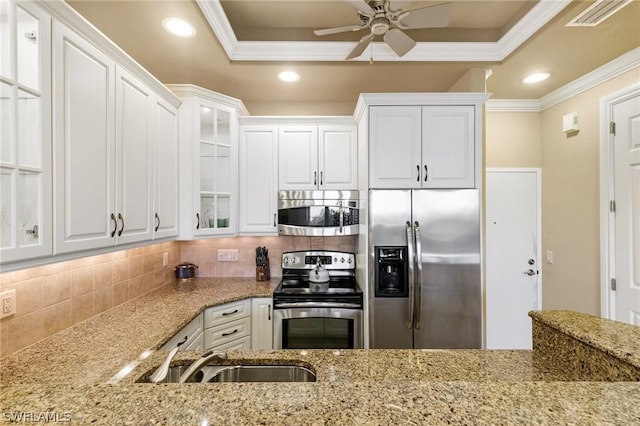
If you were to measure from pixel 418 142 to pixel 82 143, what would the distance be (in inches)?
84.7

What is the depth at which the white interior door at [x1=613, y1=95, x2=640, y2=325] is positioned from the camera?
224 cm

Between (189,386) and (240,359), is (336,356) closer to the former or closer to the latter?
(240,359)

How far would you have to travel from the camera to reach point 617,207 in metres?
2.36

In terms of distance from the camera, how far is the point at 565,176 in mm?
2840

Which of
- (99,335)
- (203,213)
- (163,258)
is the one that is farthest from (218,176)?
(99,335)

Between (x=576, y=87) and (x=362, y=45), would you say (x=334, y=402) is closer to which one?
(x=362, y=45)

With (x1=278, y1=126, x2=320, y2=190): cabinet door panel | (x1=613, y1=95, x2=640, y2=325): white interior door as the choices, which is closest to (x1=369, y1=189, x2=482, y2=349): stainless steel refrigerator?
(x1=278, y1=126, x2=320, y2=190): cabinet door panel

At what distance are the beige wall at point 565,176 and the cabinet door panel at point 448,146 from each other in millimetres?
1104

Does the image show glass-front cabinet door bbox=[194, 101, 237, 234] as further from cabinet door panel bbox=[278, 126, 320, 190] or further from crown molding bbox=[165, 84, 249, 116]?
cabinet door panel bbox=[278, 126, 320, 190]

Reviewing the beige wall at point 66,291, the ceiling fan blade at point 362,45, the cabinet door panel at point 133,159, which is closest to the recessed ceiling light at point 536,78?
the ceiling fan blade at point 362,45

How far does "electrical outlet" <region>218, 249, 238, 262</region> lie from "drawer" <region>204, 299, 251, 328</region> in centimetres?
70

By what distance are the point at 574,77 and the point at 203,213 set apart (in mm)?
3587

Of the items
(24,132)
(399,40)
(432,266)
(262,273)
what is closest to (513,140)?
(432,266)

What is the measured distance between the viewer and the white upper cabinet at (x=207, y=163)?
2.39 metres
